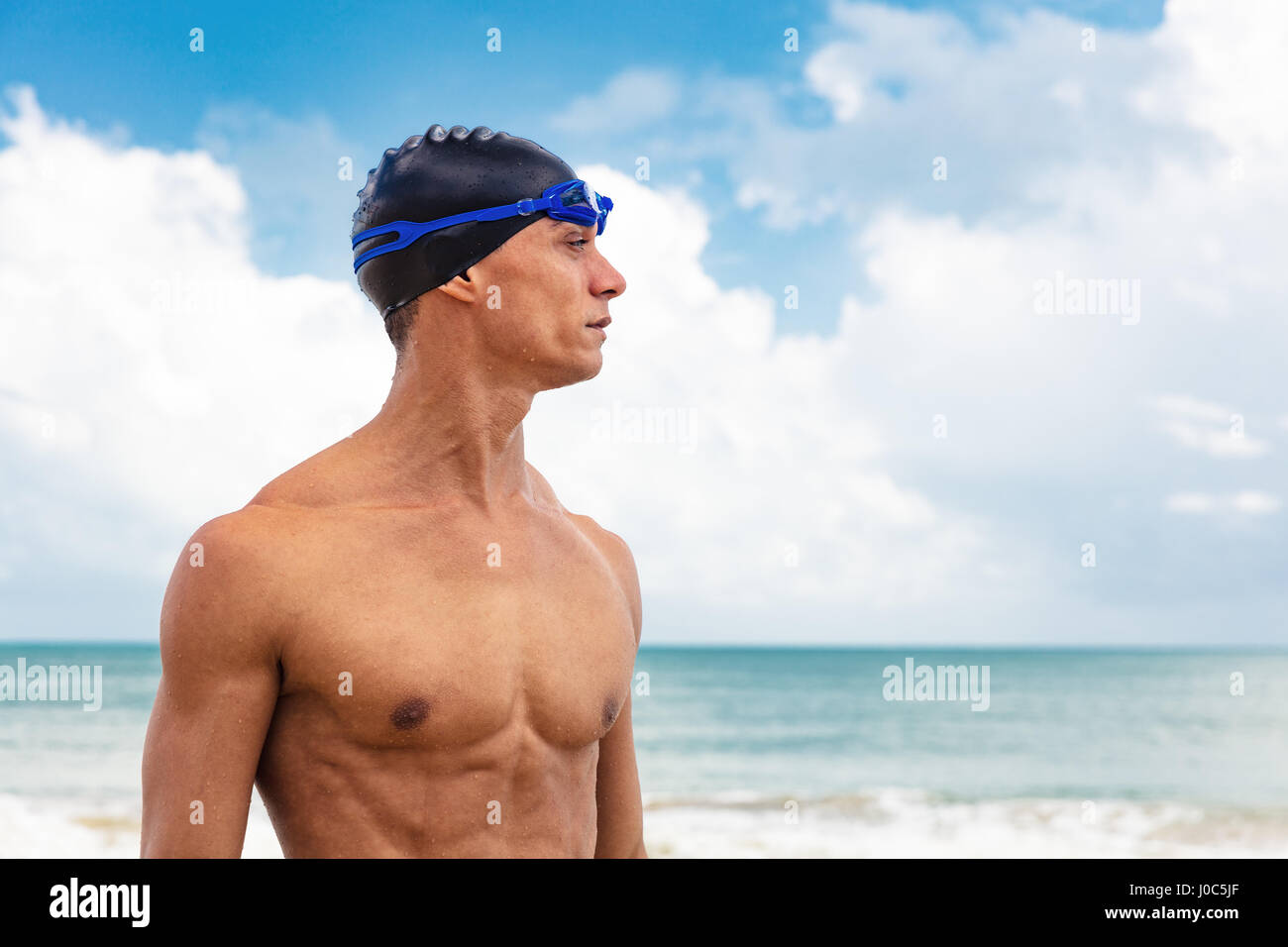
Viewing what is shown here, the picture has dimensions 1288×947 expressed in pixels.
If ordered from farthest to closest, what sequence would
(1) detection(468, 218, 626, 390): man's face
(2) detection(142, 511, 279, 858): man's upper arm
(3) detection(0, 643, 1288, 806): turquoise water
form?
1. (3) detection(0, 643, 1288, 806): turquoise water
2. (1) detection(468, 218, 626, 390): man's face
3. (2) detection(142, 511, 279, 858): man's upper arm

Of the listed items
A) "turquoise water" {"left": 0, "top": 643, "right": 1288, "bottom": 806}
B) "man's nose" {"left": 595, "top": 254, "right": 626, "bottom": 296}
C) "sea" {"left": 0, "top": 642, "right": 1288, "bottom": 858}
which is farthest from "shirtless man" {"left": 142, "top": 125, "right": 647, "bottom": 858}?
"turquoise water" {"left": 0, "top": 643, "right": 1288, "bottom": 806}

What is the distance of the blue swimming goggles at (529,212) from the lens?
274 centimetres

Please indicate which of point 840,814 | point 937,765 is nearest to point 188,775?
point 840,814

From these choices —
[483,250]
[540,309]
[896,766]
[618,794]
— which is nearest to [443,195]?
[483,250]

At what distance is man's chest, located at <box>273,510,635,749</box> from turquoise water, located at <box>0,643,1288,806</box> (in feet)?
61.1

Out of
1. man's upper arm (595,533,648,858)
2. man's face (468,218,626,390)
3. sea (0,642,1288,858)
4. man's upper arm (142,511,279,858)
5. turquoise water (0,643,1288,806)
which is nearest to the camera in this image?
man's upper arm (142,511,279,858)

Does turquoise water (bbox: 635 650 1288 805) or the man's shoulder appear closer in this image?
the man's shoulder

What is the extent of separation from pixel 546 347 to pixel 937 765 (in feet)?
81.1

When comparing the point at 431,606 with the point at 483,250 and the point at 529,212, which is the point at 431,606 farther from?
the point at 529,212

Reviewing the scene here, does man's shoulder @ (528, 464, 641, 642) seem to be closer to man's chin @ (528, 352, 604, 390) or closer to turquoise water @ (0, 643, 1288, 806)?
man's chin @ (528, 352, 604, 390)

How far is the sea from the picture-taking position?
17266 mm

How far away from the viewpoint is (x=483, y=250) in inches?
107

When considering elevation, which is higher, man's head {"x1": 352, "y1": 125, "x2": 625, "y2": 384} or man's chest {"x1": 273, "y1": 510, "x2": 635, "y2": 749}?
man's head {"x1": 352, "y1": 125, "x2": 625, "y2": 384}

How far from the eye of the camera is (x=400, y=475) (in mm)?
2713
